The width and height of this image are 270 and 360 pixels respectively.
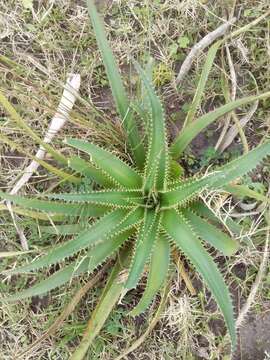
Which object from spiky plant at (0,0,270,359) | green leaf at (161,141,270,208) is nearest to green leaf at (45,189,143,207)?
spiky plant at (0,0,270,359)

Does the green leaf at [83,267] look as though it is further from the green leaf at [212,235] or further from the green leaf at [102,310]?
the green leaf at [212,235]

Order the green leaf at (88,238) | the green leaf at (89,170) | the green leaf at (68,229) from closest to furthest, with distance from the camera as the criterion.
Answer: the green leaf at (88,238)
the green leaf at (89,170)
the green leaf at (68,229)

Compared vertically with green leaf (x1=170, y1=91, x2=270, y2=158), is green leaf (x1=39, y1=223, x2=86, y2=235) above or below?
below

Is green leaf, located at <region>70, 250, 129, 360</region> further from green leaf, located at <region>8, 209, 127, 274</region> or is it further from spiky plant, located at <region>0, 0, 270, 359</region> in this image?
green leaf, located at <region>8, 209, 127, 274</region>

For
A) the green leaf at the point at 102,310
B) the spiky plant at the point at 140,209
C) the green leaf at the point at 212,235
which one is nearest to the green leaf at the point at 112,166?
the spiky plant at the point at 140,209

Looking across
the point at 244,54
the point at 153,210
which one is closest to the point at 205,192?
the point at 153,210

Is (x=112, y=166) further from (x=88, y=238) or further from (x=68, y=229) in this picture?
(x=68, y=229)
